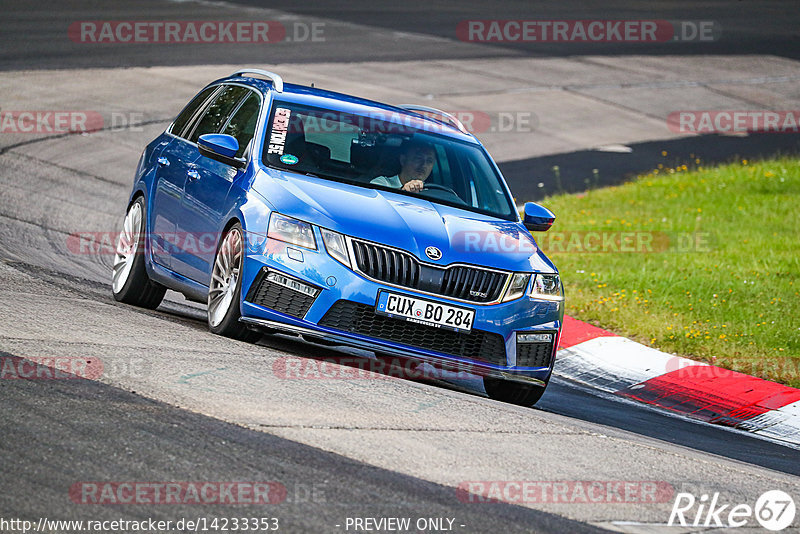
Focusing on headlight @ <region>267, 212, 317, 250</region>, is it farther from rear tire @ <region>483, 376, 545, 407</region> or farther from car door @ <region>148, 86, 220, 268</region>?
rear tire @ <region>483, 376, 545, 407</region>

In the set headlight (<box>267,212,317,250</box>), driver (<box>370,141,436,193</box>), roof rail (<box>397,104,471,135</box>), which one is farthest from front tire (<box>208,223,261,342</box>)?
roof rail (<box>397,104,471,135</box>)

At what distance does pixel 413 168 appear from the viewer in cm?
855

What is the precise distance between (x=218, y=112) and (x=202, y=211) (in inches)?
50.1

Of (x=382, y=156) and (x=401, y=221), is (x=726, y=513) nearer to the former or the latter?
(x=401, y=221)

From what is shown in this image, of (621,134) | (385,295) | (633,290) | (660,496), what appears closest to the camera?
(660,496)

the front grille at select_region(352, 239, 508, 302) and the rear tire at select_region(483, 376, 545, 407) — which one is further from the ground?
the front grille at select_region(352, 239, 508, 302)

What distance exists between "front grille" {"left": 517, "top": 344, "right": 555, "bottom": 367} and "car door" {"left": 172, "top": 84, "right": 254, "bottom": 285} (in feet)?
6.98

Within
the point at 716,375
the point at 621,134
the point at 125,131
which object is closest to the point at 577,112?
the point at 621,134

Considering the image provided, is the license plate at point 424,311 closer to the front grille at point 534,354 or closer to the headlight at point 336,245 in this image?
the headlight at point 336,245

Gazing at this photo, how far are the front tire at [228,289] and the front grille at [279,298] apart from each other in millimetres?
156

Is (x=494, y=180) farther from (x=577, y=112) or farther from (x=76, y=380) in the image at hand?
(x=577, y=112)

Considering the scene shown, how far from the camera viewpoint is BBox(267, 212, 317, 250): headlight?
731 cm

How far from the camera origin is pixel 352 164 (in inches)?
329

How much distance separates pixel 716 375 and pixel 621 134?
40.1 feet
